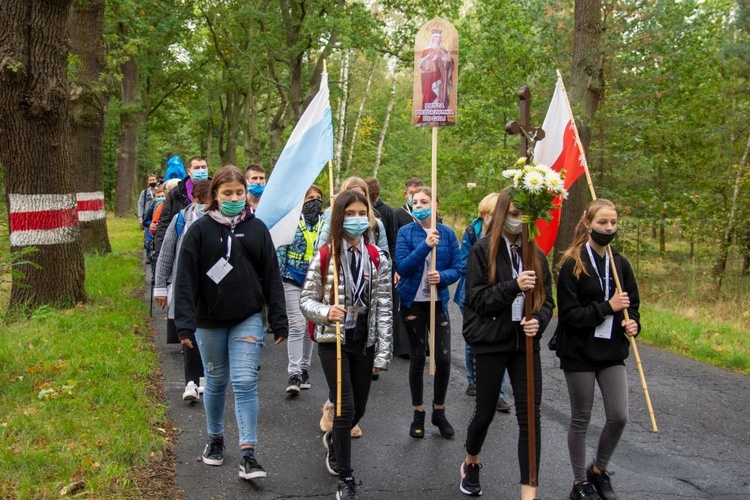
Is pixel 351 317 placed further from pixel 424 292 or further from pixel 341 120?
pixel 341 120

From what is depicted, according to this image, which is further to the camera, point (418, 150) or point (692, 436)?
point (418, 150)

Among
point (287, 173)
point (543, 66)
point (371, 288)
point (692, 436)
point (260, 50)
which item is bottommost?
point (692, 436)

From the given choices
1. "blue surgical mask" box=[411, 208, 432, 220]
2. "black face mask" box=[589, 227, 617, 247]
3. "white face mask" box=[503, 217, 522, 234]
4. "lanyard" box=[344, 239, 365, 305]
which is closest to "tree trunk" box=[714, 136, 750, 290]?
"blue surgical mask" box=[411, 208, 432, 220]

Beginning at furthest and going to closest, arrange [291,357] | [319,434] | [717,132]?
[717,132] < [291,357] < [319,434]

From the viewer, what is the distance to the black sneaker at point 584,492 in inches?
177

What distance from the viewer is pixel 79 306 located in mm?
9070

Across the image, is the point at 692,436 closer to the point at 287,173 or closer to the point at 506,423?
the point at 506,423

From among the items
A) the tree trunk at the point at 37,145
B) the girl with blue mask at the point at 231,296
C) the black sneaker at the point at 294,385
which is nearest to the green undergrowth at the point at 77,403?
the tree trunk at the point at 37,145

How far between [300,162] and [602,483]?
10.7 feet

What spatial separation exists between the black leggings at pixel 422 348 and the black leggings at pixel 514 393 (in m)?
1.17

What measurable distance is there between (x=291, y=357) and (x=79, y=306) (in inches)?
146

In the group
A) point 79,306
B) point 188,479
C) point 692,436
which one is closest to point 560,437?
point 692,436

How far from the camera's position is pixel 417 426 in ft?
18.8

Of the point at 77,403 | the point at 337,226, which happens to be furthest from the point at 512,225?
the point at 77,403
